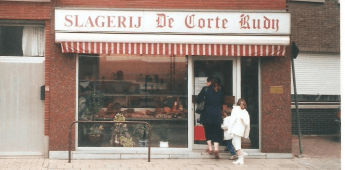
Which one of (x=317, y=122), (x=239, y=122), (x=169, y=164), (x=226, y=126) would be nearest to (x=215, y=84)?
(x=226, y=126)

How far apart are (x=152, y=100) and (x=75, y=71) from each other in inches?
78.7

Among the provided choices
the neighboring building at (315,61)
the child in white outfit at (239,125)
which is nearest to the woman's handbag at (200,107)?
the child in white outfit at (239,125)

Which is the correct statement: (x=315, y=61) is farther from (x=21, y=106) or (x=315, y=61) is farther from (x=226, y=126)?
(x=21, y=106)

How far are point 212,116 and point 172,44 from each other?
1.90 metres

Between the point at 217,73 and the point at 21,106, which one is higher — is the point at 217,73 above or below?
above

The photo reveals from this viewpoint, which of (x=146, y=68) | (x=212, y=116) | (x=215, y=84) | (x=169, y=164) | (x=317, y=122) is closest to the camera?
(x=169, y=164)

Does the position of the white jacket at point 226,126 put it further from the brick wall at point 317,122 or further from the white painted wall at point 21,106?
the brick wall at point 317,122

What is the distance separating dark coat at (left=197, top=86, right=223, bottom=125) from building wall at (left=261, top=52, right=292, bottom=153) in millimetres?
1162

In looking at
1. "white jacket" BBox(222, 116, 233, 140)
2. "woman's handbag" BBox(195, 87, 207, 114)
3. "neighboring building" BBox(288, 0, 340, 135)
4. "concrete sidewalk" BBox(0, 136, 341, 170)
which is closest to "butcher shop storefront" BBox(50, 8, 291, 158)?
"woman's handbag" BBox(195, 87, 207, 114)

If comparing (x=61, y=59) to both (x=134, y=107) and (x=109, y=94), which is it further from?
(x=134, y=107)

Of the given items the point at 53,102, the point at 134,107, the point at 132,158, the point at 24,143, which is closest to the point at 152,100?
the point at 134,107

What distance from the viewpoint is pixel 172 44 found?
1067cm

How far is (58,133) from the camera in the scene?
1068cm

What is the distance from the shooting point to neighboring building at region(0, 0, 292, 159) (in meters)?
10.6
